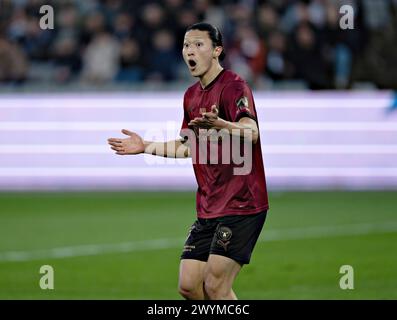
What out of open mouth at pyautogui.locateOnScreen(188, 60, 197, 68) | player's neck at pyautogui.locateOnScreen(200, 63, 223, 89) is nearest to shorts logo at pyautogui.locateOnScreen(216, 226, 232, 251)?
player's neck at pyautogui.locateOnScreen(200, 63, 223, 89)

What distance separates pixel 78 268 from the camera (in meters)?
11.9

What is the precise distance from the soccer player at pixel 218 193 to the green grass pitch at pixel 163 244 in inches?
91.8

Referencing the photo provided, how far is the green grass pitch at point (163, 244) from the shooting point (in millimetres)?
10641

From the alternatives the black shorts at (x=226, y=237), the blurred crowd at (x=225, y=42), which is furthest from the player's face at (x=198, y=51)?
the blurred crowd at (x=225, y=42)

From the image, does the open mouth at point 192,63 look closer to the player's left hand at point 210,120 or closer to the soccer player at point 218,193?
the soccer player at point 218,193

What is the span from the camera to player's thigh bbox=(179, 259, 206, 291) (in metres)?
7.77

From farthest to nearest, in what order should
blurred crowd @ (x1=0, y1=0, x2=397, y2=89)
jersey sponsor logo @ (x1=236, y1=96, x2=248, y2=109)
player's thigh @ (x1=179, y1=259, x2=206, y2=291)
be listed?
1. blurred crowd @ (x1=0, y1=0, x2=397, y2=89)
2. player's thigh @ (x1=179, y1=259, x2=206, y2=291)
3. jersey sponsor logo @ (x1=236, y1=96, x2=248, y2=109)

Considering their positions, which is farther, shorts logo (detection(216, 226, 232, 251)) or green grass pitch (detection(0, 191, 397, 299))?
green grass pitch (detection(0, 191, 397, 299))

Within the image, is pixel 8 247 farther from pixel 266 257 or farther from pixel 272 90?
pixel 272 90

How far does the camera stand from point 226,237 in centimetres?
768

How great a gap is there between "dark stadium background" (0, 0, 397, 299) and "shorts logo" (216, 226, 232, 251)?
461 centimetres

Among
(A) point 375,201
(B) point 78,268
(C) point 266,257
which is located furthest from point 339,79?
(B) point 78,268

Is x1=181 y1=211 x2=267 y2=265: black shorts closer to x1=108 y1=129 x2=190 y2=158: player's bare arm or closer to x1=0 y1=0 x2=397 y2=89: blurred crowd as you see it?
x1=108 y1=129 x2=190 y2=158: player's bare arm
